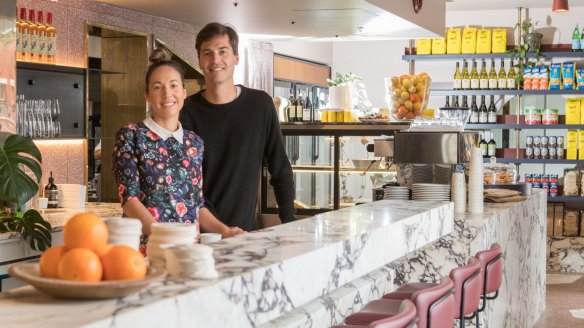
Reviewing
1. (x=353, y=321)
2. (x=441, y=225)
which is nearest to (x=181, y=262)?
(x=353, y=321)

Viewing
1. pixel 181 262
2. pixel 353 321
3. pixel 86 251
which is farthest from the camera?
pixel 353 321

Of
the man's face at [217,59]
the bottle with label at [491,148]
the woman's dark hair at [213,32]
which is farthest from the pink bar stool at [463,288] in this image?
the bottle with label at [491,148]

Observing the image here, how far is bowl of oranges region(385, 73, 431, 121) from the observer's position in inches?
301

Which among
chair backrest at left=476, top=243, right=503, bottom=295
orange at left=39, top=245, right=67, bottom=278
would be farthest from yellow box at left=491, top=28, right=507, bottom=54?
orange at left=39, top=245, right=67, bottom=278

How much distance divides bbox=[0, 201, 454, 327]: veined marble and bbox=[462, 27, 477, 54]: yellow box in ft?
20.6

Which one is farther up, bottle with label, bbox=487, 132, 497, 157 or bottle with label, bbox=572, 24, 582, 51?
bottle with label, bbox=572, 24, 582, 51

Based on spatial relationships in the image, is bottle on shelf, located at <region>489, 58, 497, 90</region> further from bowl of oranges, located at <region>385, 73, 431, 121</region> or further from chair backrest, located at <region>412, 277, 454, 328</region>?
chair backrest, located at <region>412, 277, 454, 328</region>

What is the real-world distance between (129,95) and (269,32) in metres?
1.67

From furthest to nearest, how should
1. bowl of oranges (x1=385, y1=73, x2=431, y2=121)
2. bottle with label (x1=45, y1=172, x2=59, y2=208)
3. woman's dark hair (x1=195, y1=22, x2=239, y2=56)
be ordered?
bowl of oranges (x1=385, y1=73, x2=431, y2=121) → bottle with label (x1=45, y1=172, x2=59, y2=208) → woman's dark hair (x1=195, y1=22, x2=239, y2=56)

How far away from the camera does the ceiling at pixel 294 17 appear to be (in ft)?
21.0

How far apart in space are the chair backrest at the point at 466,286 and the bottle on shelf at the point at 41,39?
3226 millimetres

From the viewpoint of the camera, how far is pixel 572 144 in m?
9.73

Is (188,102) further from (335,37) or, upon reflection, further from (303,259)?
(335,37)

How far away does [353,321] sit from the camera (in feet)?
10.4
